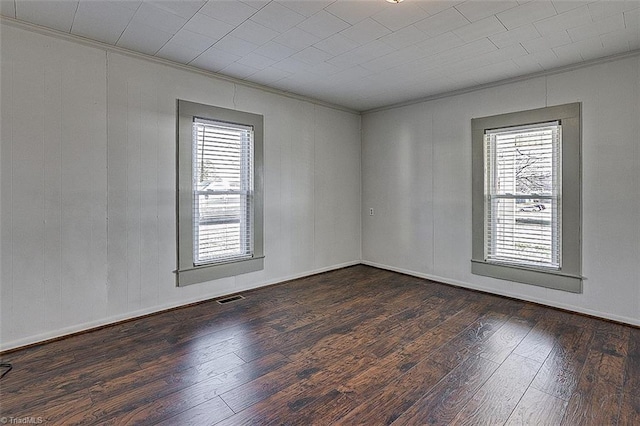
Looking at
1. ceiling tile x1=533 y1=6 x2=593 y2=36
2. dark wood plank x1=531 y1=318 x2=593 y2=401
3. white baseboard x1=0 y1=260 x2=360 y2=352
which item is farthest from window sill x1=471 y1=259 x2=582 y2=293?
white baseboard x1=0 y1=260 x2=360 y2=352

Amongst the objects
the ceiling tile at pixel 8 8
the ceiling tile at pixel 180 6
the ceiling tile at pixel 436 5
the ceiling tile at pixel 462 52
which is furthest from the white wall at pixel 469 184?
the ceiling tile at pixel 8 8

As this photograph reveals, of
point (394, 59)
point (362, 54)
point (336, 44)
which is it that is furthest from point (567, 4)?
point (336, 44)

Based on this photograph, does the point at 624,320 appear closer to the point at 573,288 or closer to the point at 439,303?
the point at 573,288

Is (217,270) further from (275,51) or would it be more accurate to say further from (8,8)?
(8,8)

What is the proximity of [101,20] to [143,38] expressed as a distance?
36cm

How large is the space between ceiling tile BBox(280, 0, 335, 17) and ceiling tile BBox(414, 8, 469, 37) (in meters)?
0.82

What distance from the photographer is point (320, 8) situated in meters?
2.50

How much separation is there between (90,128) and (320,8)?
237cm

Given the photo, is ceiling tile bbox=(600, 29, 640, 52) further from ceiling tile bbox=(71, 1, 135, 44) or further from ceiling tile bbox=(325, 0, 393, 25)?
ceiling tile bbox=(71, 1, 135, 44)

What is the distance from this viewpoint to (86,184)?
3.10 m

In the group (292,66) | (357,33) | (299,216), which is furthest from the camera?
(299,216)

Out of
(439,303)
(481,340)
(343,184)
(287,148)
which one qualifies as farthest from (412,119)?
(481,340)

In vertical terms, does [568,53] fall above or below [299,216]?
above

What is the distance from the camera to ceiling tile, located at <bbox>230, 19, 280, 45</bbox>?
2775 mm
